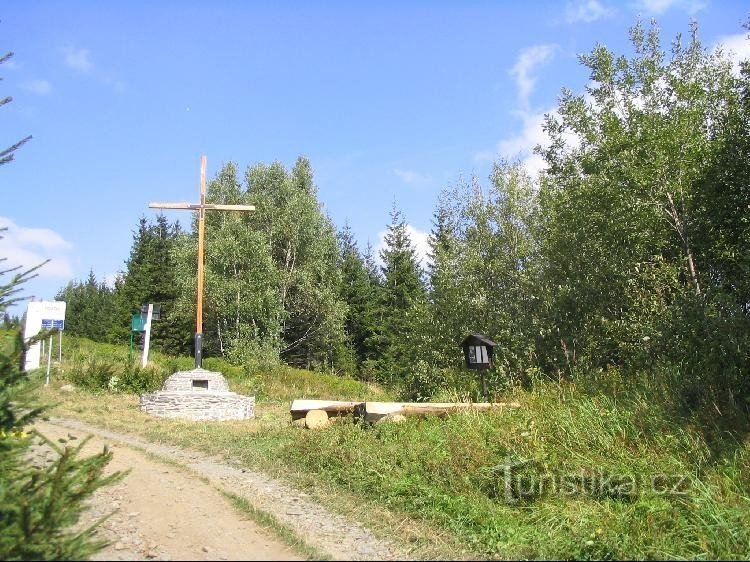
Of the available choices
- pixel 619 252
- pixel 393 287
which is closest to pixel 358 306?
pixel 393 287

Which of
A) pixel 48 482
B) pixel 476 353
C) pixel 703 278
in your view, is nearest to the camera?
pixel 48 482

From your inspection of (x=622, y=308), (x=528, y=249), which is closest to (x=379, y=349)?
(x=528, y=249)

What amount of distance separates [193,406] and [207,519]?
1075 cm

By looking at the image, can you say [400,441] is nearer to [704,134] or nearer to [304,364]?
[704,134]

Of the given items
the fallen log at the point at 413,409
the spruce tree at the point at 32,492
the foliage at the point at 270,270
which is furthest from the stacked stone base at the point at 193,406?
the foliage at the point at 270,270

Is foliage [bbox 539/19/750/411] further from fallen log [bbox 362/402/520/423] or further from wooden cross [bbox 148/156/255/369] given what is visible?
wooden cross [bbox 148/156/255/369]

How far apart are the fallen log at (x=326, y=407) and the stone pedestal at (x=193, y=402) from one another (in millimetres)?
4563

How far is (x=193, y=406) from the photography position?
51.3 feet

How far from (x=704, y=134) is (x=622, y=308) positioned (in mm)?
4750

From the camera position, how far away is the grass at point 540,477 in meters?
5.67

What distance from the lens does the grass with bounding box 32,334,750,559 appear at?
18.6ft

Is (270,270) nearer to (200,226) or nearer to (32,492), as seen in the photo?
(200,226)

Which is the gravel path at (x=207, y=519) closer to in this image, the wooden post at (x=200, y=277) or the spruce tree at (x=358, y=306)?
the wooden post at (x=200, y=277)

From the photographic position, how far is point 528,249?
664 inches
